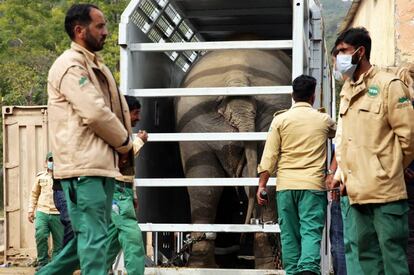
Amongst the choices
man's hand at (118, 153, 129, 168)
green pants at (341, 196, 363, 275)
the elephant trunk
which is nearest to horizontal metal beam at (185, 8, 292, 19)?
the elephant trunk

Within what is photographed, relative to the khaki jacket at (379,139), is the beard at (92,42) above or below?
above

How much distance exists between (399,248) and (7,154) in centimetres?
1000

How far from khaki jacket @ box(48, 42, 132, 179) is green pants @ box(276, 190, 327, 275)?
2.39 metres

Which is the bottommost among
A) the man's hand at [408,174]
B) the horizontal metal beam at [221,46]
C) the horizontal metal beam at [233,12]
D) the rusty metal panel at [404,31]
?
the man's hand at [408,174]

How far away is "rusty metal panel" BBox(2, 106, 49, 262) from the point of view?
14.8 meters

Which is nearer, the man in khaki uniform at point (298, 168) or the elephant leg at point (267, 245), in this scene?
the man in khaki uniform at point (298, 168)

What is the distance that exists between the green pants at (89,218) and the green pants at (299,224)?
2.41m

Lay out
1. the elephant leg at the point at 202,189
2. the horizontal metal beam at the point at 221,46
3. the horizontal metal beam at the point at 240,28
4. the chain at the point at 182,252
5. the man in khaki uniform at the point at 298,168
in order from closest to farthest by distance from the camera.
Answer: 1. the man in khaki uniform at the point at 298,168
2. the horizontal metal beam at the point at 221,46
3. the chain at the point at 182,252
4. the elephant leg at the point at 202,189
5. the horizontal metal beam at the point at 240,28

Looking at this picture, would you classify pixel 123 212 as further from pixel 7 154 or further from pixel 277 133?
pixel 7 154

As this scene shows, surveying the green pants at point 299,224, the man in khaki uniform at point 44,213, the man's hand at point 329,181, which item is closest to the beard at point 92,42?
the man's hand at point 329,181

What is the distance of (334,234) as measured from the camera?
811 centimetres

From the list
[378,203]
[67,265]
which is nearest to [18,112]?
[67,265]

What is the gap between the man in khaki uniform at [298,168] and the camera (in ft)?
26.0

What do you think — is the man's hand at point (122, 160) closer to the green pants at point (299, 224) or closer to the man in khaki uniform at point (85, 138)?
the man in khaki uniform at point (85, 138)
